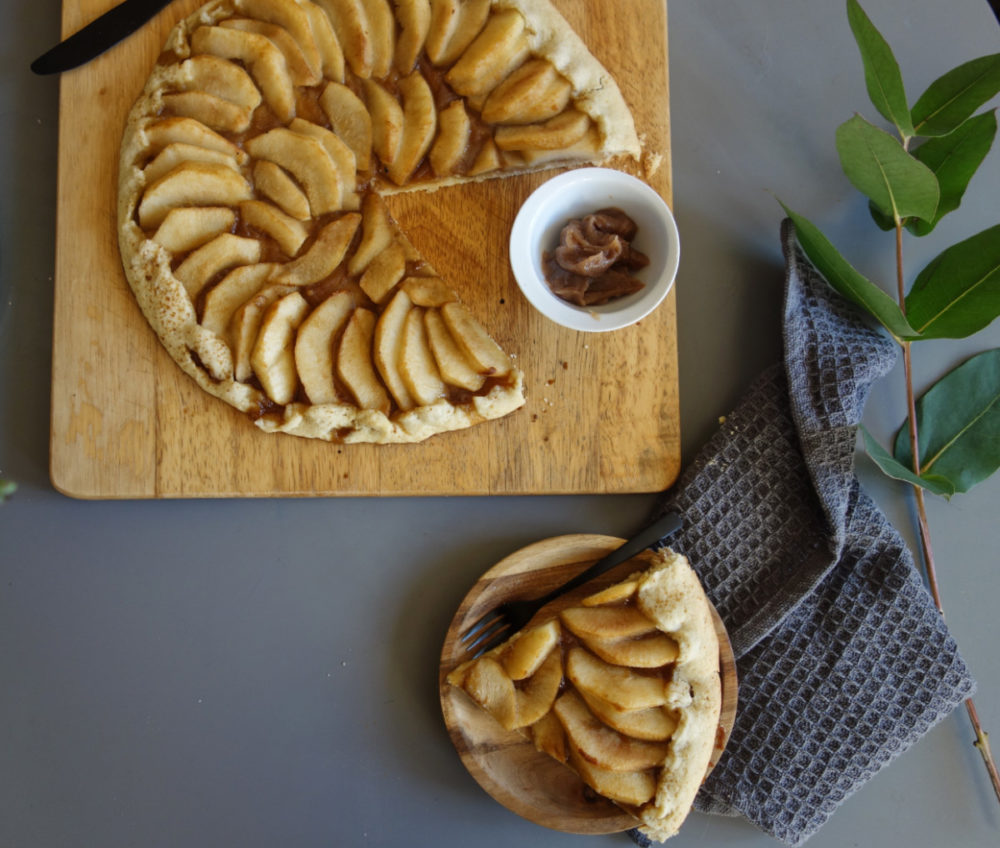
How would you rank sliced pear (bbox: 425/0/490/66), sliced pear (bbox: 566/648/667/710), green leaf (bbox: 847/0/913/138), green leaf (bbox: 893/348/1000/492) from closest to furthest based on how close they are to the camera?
sliced pear (bbox: 566/648/667/710), green leaf (bbox: 847/0/913/138), sliced pear (bbox: 425/0/490/66), green leaf (bbox: 893/348/1000/492)

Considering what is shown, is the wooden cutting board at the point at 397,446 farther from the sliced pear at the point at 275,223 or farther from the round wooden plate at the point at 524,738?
the sliced pear at the point at 275,223

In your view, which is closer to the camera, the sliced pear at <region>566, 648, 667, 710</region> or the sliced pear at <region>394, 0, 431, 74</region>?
the sliced pear at <region>566, 648, 667, 710</region>

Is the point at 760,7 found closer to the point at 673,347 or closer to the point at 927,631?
the point at 673,347

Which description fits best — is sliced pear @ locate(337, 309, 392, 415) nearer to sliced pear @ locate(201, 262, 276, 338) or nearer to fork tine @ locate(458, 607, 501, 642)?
sliced pear @ locate(201, 262, 276, 338)

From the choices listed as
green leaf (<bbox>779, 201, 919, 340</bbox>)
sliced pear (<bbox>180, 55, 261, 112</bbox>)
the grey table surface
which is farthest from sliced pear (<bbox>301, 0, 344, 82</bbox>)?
green leaf (<bbox>779, 201, 919, 340</bbox>)

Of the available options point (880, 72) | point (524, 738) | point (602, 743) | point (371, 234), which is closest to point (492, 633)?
point (524, 738)

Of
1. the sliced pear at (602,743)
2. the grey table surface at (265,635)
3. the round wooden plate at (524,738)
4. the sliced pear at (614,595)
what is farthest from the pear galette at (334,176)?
the sliced pear at (602,743)
